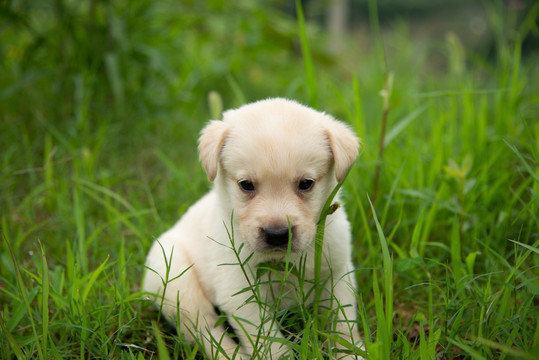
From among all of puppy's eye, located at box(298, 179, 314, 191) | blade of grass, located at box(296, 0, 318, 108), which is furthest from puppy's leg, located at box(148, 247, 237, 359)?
blade of grass, located at box(296, 0, 318, 108)

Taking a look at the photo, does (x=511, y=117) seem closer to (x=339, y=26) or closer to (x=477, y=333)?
(x=477, y=333)

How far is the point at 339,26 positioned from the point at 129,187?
7741mm

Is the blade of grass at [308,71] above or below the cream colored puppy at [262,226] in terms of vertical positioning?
above

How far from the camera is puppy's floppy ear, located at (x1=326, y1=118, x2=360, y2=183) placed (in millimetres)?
2074

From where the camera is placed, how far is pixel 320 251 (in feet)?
Answer: 6.64

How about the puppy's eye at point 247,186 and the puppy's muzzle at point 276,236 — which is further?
the puppy's eye at point 247,186

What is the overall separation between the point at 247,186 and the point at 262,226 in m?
0.28

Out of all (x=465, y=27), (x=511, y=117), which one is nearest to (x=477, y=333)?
(x=511, y=117)

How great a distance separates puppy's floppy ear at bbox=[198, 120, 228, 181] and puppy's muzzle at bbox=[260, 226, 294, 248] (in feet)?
1.28

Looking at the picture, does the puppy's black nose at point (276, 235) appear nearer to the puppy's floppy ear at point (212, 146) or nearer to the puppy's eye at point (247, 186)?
the puppy's eye at point (247, 186)

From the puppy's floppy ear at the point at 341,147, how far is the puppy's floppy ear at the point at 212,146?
544 mm

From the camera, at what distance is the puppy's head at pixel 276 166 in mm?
1987

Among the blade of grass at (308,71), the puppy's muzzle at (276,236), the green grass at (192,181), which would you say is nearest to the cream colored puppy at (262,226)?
the puppy's muzzle at (276,236)

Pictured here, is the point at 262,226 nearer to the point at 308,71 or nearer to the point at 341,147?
the point at 341,147
